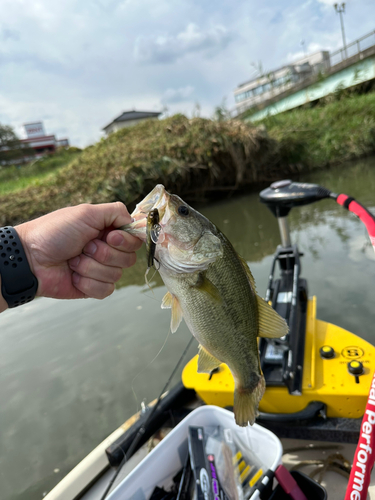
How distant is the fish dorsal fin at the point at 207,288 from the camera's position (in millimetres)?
1150

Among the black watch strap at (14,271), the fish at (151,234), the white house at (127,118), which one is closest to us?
the fish at (151,234)

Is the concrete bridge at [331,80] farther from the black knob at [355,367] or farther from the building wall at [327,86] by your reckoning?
the black knob at [355,367]

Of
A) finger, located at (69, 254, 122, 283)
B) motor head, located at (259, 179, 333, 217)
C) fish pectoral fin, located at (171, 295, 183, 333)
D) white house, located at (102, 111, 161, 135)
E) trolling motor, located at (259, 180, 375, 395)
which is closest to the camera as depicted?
fish pectoral fin, located at (171, 295, 183, 333)

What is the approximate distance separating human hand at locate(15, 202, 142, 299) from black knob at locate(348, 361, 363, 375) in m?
1.63

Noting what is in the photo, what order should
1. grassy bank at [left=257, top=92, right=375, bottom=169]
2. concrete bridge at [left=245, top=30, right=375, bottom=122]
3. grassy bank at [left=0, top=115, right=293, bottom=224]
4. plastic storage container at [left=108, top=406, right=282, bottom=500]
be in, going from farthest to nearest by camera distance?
concrete bridge at [left=245, top=30, right=375, bottom=122], grassy bank at [left=257, top=92, right=375, bottom=169], grassy bank at [left=0, top=115, right=293, bottom=224], plastic storage container at [left=108, top=406, right=282, bottom=500]

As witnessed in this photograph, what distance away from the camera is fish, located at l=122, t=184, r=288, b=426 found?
113 cm

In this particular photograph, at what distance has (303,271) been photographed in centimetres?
505

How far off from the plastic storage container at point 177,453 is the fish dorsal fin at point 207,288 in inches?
47.1

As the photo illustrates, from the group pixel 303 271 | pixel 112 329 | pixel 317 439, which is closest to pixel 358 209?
pixel 317 439

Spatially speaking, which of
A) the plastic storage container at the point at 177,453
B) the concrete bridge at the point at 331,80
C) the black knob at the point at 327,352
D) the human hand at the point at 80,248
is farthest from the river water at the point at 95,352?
the concrete bridge at the point at 331,80

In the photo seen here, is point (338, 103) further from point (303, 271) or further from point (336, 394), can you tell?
point (336, 394)

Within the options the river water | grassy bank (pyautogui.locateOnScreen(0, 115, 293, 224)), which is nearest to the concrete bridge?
grassy bank (pyautogui.locateOnScreen(0, 115, 293, 224))

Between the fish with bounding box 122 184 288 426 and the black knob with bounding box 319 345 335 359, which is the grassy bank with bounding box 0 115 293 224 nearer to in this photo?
the black knob with bounding box 319 345 335 359

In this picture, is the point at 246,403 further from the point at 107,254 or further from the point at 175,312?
the point at 107,254
